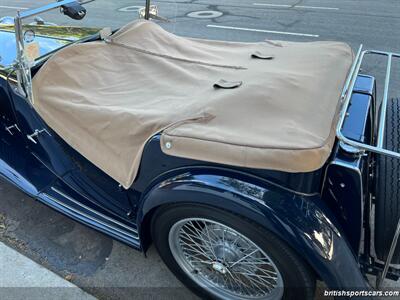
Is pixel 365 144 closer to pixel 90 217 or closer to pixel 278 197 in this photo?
pixel 278 197

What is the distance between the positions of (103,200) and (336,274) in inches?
54.3

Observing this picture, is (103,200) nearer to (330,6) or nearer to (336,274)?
(336,274)

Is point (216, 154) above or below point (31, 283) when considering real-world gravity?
above

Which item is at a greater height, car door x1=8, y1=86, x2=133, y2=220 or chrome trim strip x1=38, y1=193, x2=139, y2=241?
car door x1=8, y1=86, x2=133, y2=220

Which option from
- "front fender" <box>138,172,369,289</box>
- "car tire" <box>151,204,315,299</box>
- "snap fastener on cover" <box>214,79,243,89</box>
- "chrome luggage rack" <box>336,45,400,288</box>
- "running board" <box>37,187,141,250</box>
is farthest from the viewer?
"running board" <box>37,187,141,250</box>

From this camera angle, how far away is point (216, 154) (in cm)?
168

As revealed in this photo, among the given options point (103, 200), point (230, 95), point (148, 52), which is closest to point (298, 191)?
point (230, 95)

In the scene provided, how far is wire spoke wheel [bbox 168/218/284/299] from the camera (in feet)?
6.32

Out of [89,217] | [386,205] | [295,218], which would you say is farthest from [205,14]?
[295,218]

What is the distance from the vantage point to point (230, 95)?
76.7 inches

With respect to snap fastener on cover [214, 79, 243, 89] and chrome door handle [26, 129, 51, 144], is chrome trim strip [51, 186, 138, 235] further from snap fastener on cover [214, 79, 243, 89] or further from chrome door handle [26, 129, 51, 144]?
snap fastener on cover [214, 79, 243, 89]

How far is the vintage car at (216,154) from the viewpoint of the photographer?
5.49 ft

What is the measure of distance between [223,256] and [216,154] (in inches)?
26.1

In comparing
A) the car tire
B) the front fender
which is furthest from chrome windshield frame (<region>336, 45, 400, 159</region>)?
the car tire
